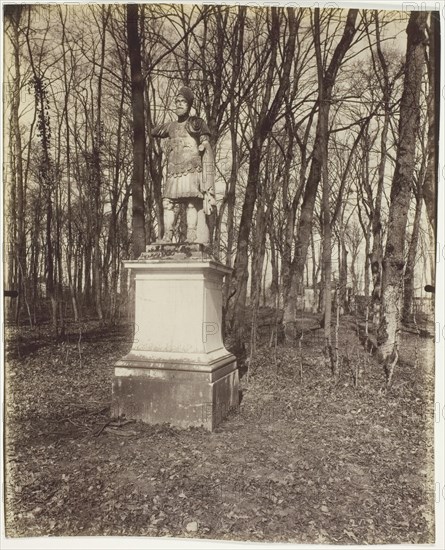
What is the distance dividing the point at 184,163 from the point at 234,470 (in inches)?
136

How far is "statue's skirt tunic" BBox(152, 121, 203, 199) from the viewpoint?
5203 mm

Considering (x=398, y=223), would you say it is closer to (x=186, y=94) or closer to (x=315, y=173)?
(x=315, y=173)

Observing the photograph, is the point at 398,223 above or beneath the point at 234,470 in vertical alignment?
above

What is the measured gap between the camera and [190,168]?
17.1ft

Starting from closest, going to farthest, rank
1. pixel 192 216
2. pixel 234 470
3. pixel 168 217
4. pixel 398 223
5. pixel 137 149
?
pixel 234 470
pixel 192 216
pixel 168 217
pixel 398 223
pixel 137 149

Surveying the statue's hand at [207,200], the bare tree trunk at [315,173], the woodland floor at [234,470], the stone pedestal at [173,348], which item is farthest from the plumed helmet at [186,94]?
the woodland floor at [234,470]

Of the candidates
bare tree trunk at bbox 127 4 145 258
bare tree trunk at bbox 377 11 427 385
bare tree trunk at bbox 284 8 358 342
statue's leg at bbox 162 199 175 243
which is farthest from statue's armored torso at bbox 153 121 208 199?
bare tree trunk at bbox 377 11 427 385

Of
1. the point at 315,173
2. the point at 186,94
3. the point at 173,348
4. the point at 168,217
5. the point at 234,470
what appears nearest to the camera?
the point at 234,470

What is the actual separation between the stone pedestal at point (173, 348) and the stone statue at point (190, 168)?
1.44ft

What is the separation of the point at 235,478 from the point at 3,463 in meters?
2.26

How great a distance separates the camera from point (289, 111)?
1091 cm

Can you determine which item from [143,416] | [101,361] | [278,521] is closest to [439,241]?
[278,521]

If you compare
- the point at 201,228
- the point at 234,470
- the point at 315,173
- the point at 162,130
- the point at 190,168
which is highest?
the point at 315,173

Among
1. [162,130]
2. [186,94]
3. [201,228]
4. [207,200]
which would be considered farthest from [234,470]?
[186,94]
